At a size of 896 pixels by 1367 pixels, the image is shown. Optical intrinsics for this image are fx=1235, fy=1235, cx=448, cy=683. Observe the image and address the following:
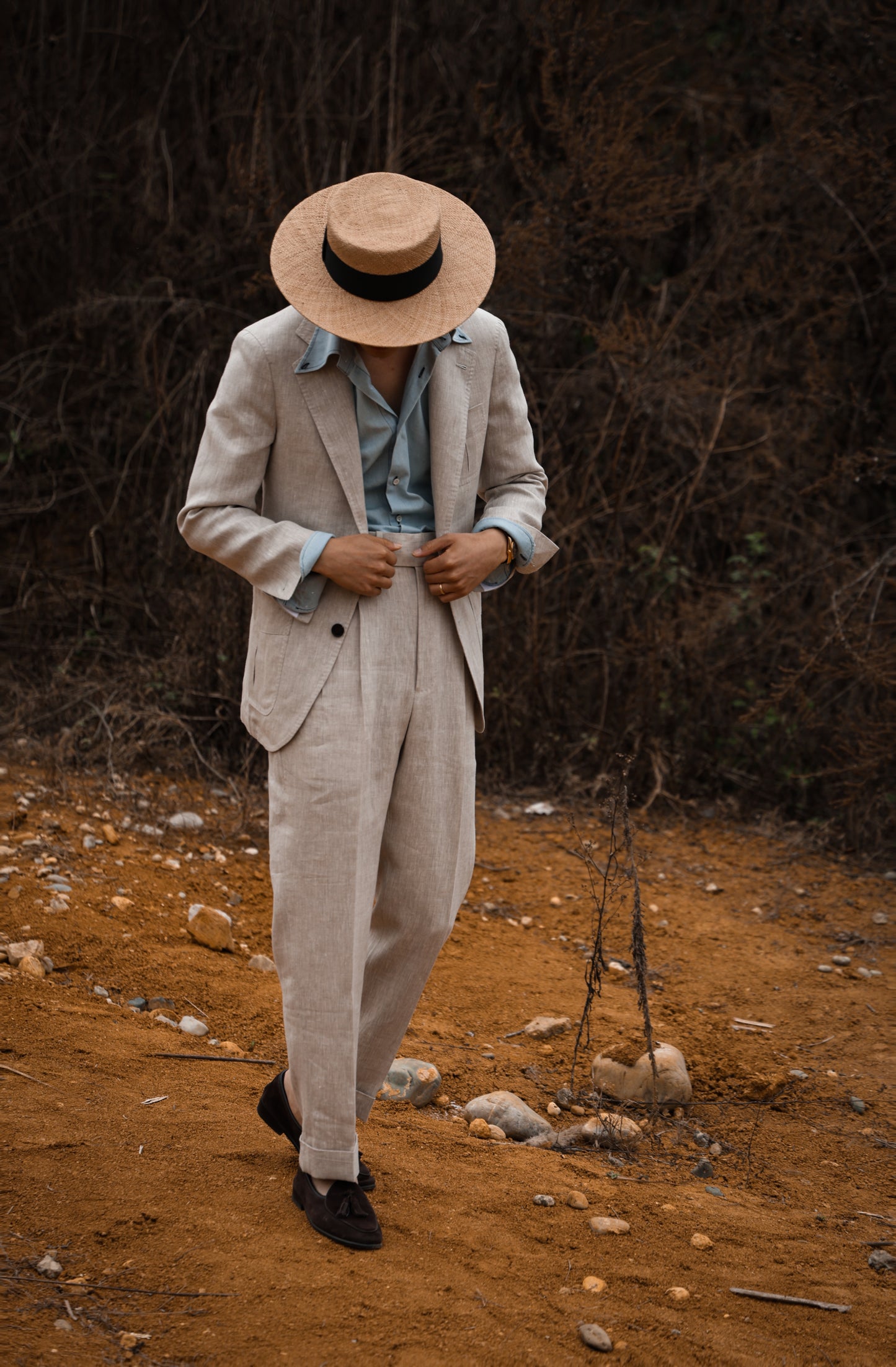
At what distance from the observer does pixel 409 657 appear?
2.47 meters

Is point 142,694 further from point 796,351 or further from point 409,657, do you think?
point 796,351

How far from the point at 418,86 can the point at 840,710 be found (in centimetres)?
451

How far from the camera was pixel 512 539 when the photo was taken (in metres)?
2.61

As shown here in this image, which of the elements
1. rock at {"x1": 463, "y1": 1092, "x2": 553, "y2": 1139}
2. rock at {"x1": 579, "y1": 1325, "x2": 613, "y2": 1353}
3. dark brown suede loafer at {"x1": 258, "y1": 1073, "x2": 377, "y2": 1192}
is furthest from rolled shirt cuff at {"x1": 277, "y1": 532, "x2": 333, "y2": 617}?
rock at {"x1": 463, "y1": 1092, "x2": 553, "y2": 1139}

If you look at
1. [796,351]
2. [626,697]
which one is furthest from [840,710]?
[796,351]

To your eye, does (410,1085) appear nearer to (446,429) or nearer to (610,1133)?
(610,1133)

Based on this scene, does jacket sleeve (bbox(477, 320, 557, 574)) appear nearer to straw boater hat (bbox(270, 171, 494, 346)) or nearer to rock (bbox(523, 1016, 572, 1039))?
straw boater hat (bbox(270, 171, 494, 346))

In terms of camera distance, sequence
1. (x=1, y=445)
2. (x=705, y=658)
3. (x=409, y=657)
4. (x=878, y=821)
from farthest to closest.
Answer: (x=1, y=445)
(x=705, y=658)
(x=878, y=821)
(x=409, y=657)

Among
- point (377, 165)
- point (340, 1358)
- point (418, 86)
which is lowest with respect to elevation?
point (340, 1358)

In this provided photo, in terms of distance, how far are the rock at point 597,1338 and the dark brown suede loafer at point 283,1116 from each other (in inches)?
22.5

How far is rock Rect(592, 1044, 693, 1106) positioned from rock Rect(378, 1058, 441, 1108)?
0.49m

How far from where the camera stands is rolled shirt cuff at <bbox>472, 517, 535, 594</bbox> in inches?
102

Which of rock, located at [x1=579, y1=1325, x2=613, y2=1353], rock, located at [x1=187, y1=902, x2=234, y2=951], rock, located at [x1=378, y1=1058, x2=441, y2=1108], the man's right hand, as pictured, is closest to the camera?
rock, located at [x1=579, y1=1325, x2=613, y2=1353]

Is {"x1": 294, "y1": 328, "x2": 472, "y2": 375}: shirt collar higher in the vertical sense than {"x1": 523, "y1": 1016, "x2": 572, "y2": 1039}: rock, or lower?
higher
